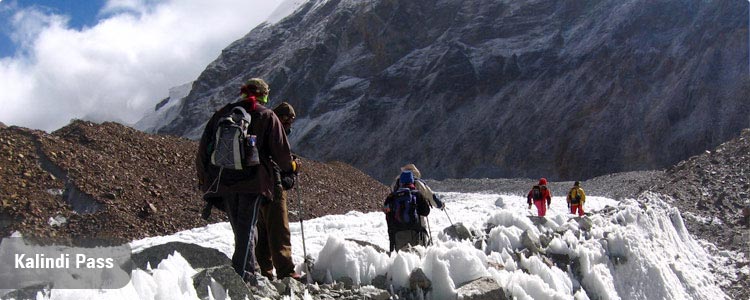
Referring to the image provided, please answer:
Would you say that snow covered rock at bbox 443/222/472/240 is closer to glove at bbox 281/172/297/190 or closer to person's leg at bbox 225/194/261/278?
glove at bbox 281/172/297/190

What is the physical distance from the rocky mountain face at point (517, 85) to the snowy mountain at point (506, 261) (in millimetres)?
36434

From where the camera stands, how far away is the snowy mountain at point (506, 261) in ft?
19.2

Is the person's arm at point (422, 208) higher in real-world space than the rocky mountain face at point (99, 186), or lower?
lower

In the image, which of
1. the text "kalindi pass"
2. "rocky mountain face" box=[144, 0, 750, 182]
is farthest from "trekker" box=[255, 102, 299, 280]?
"rocky mountain face" box=[144, 0, 750, 182]

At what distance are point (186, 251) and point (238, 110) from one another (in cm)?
164

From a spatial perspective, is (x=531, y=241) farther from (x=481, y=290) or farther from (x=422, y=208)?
(x=481, y=290)

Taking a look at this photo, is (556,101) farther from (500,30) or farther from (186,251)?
(186,251)

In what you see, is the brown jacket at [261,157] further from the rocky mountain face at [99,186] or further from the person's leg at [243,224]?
the rocky mountain face at [99,186]

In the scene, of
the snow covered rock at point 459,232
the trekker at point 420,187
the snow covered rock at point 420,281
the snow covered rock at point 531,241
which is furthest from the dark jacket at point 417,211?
the snow covered rock at point 420,281

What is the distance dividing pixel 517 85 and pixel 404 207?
6020 centimetres

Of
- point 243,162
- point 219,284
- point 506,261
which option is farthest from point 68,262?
point 506,261

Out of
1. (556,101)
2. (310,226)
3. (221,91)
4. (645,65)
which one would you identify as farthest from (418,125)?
(310,226)

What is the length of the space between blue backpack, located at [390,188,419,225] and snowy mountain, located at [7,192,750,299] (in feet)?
1.57

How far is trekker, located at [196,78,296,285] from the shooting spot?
18.4 feet
